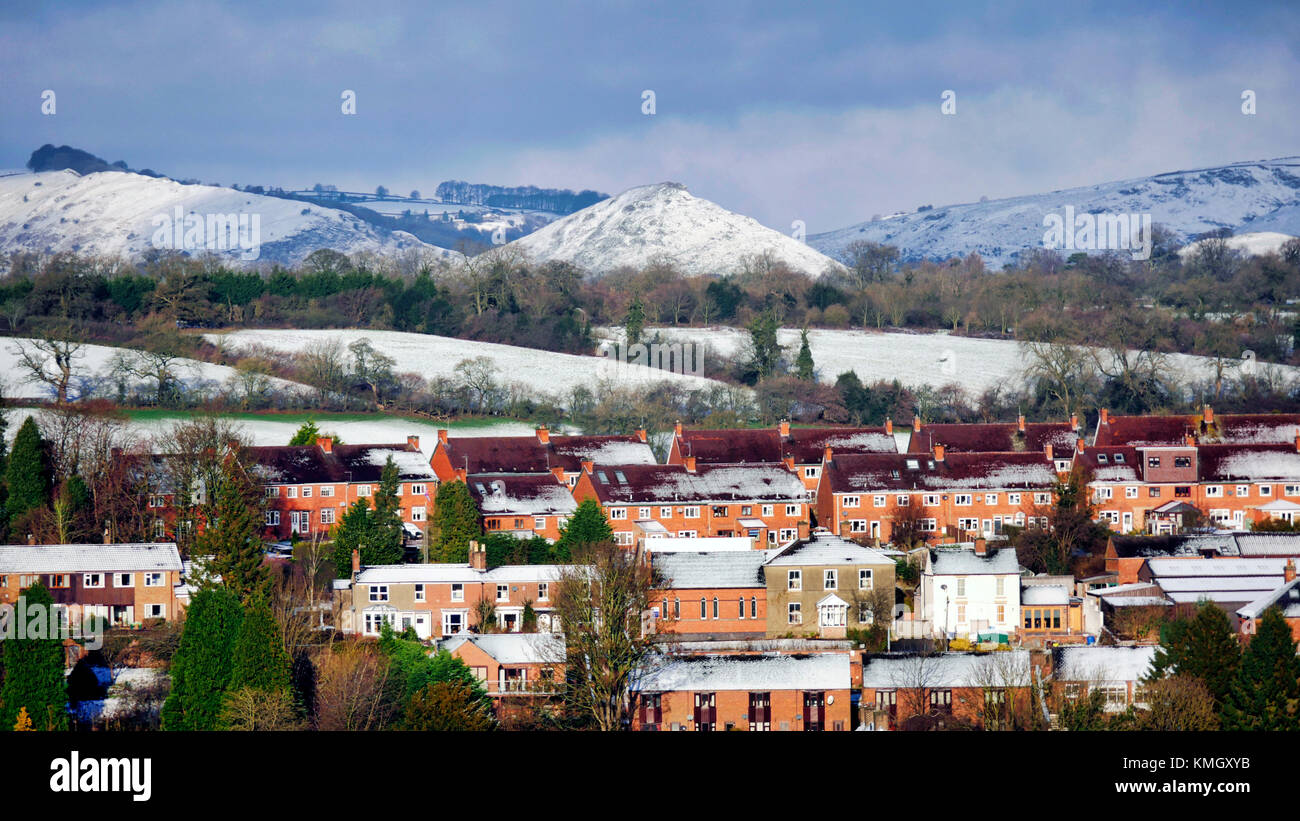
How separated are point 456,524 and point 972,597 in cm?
A: 1608

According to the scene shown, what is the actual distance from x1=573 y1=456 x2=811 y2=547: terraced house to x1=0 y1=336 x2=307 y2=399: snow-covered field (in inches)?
1191

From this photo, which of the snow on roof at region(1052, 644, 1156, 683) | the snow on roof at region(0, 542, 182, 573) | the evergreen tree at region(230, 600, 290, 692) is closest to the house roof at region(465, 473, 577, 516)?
the snow on roof at region(0, 542, 182, 573)

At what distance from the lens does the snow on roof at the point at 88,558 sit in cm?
4706

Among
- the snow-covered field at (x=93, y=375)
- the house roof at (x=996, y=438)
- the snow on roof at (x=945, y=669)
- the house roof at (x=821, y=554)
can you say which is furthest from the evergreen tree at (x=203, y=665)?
the snow-covered field at (x=93, y=375)

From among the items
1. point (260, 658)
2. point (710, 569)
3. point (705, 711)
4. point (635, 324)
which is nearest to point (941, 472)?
point (710, 569)

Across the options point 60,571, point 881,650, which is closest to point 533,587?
point 881,650

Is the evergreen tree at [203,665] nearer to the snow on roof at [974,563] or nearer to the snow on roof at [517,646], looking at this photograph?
the snow on roof at [517,646]

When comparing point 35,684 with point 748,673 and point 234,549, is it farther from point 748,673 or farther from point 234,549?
point 748,673

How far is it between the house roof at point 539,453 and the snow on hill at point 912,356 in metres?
30.8

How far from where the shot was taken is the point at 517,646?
41.1 metres
